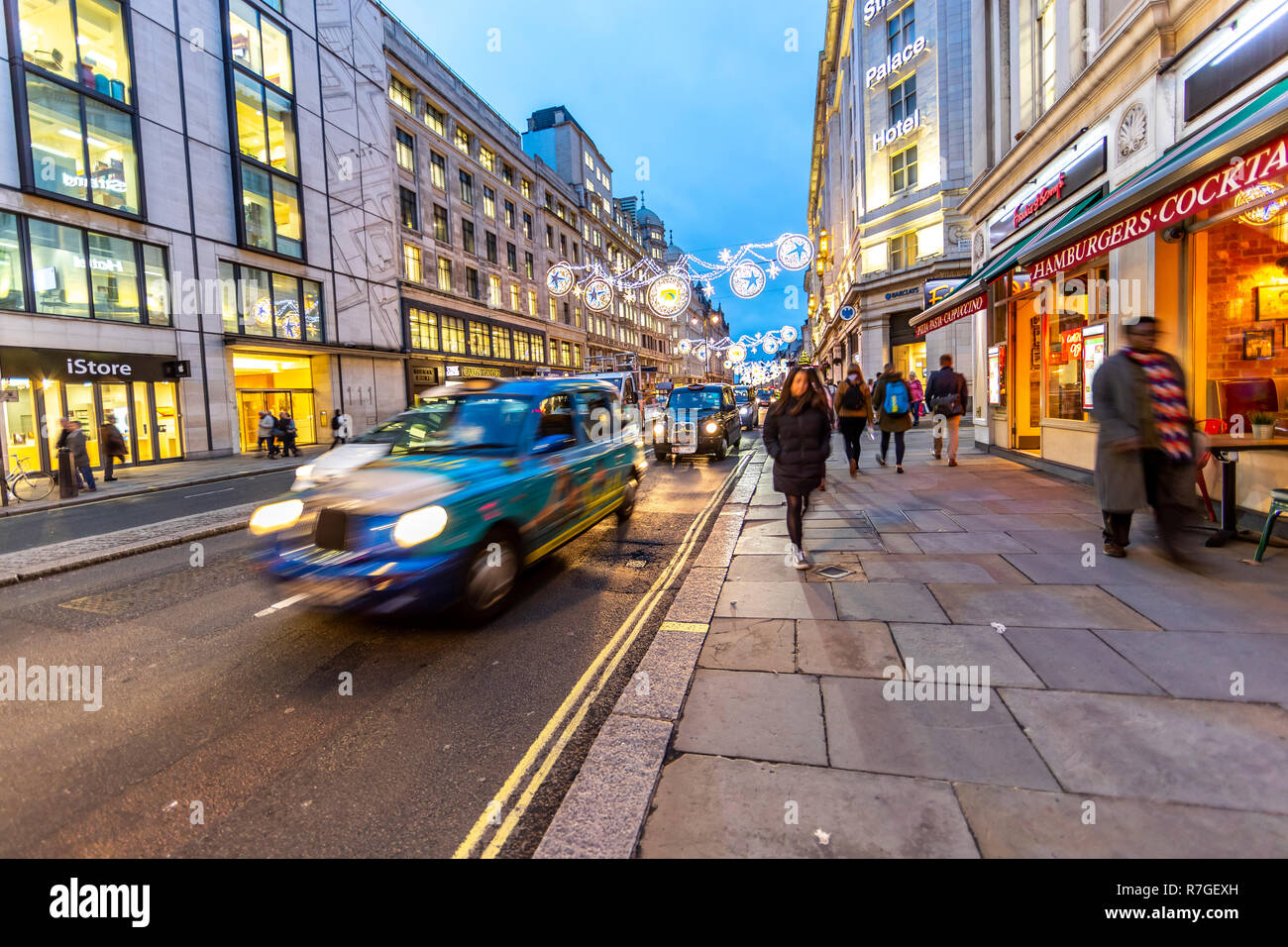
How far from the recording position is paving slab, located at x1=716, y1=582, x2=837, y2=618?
4.54m

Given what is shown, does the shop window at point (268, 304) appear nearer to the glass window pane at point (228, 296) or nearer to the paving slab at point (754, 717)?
the glass window pane at point (228, 296)

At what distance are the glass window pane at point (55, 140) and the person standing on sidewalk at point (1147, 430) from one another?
24975 millimetres

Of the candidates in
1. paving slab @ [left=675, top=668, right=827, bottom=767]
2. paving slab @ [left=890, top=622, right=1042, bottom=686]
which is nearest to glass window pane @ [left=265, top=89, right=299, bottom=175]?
paving slab @ [left=675, top=668, right=827, bottom=767]

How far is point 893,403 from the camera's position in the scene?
10.7m

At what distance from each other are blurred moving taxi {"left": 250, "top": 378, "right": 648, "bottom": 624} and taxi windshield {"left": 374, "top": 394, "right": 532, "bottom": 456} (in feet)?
0.05

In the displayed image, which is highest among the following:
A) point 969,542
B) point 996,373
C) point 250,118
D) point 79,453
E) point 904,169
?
point 250,118

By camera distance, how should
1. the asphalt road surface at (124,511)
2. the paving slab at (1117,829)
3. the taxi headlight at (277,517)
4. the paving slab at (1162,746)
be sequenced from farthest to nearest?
the asphalt road surface at (124,511) → the taxi headlight at (277,517) → the paving slab at (1162,746) → the paving slab at (1117,829)

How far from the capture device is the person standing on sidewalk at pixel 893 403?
10.5m

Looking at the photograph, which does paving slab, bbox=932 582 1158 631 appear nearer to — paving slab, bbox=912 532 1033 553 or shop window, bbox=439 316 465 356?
paving slab, bbox=912 532 1033 553

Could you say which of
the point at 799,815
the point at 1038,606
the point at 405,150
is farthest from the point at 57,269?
the point at 1038,606

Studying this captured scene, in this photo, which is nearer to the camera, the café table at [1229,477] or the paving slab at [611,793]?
the paving slab at [611,793]

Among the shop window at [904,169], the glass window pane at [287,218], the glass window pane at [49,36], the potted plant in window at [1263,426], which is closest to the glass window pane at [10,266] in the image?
the glass window pane at [49,36]

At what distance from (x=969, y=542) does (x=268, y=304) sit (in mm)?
26381

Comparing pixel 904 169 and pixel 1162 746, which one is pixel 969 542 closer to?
pixel 1162 746
